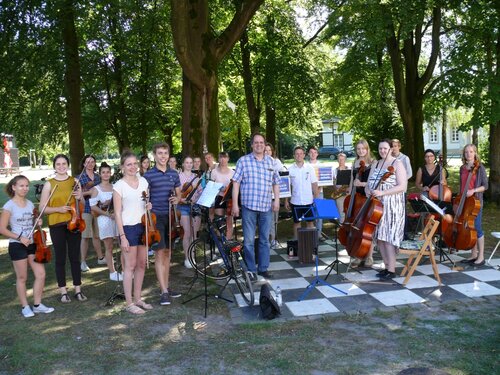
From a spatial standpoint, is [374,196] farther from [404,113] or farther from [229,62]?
[229,62]

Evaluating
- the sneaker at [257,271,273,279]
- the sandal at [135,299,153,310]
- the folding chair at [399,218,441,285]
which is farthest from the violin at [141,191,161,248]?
the folding chair at [399,218,441,285]

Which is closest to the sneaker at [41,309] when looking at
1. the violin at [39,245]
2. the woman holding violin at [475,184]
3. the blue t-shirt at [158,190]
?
the violin at [39,245]

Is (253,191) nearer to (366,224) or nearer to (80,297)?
(366,224)

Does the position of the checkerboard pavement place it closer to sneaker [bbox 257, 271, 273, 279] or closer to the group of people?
sneaker [bbox 257, 271, 273, 279]

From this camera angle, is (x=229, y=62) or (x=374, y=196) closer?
(x=374, y=196)

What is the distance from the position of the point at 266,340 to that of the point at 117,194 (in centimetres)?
205

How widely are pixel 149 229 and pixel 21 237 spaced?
4.30 ft

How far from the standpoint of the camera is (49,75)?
13391mm

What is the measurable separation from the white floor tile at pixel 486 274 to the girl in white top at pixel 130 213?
13.4 feet

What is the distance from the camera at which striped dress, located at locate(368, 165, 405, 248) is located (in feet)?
18.9

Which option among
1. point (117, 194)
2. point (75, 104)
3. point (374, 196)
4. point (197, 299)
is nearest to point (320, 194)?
point (374, 196)

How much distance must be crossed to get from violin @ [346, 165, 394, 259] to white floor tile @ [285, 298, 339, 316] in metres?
0.78

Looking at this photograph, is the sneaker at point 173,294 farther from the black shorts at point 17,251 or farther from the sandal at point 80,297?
the black shorts at point 17,251

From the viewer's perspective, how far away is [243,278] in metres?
5.40
